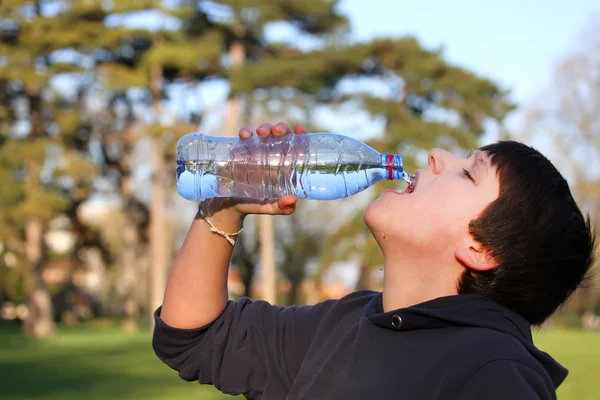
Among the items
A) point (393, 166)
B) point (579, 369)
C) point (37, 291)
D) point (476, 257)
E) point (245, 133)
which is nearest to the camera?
point (476, 257)

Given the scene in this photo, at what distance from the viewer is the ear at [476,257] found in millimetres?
1839

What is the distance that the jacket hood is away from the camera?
1711 millimetres

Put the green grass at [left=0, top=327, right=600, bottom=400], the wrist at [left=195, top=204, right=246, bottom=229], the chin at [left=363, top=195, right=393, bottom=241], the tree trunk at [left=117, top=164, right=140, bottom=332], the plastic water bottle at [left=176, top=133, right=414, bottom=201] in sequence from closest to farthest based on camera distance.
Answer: the chin at [left=363, top=195, right=393, bottom=241], the wrist at [left=195, top=204, right=246, bottom=229], the plastic water bottle at [left=176, top=133, right=414, bottom=201], the green grass at [left=0, top=327, right=600, bottom=400], the tree trunk at [left=117, top=164, right=140, bottom=332]

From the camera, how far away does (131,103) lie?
3130 centimetres

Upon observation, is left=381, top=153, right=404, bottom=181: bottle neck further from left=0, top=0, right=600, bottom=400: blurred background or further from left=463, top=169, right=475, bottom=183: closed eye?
left=0, top=0, right=600, bottom=400: blurred background

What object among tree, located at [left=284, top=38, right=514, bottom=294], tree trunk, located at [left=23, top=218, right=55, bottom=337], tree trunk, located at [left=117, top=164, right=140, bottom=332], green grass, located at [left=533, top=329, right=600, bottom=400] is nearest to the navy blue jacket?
green grass, located at [left=533, top=329, right=600, bottom=400]

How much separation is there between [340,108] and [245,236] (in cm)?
1531

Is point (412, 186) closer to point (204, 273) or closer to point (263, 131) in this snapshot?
point (263, 131)

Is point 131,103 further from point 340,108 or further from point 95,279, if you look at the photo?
point 95,279

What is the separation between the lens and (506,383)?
5.01 ft

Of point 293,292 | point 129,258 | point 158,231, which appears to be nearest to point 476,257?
point 158,231

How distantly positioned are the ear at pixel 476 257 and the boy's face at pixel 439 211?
0.02 meters

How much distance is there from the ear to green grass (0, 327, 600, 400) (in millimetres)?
8352

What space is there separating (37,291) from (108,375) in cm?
1784
